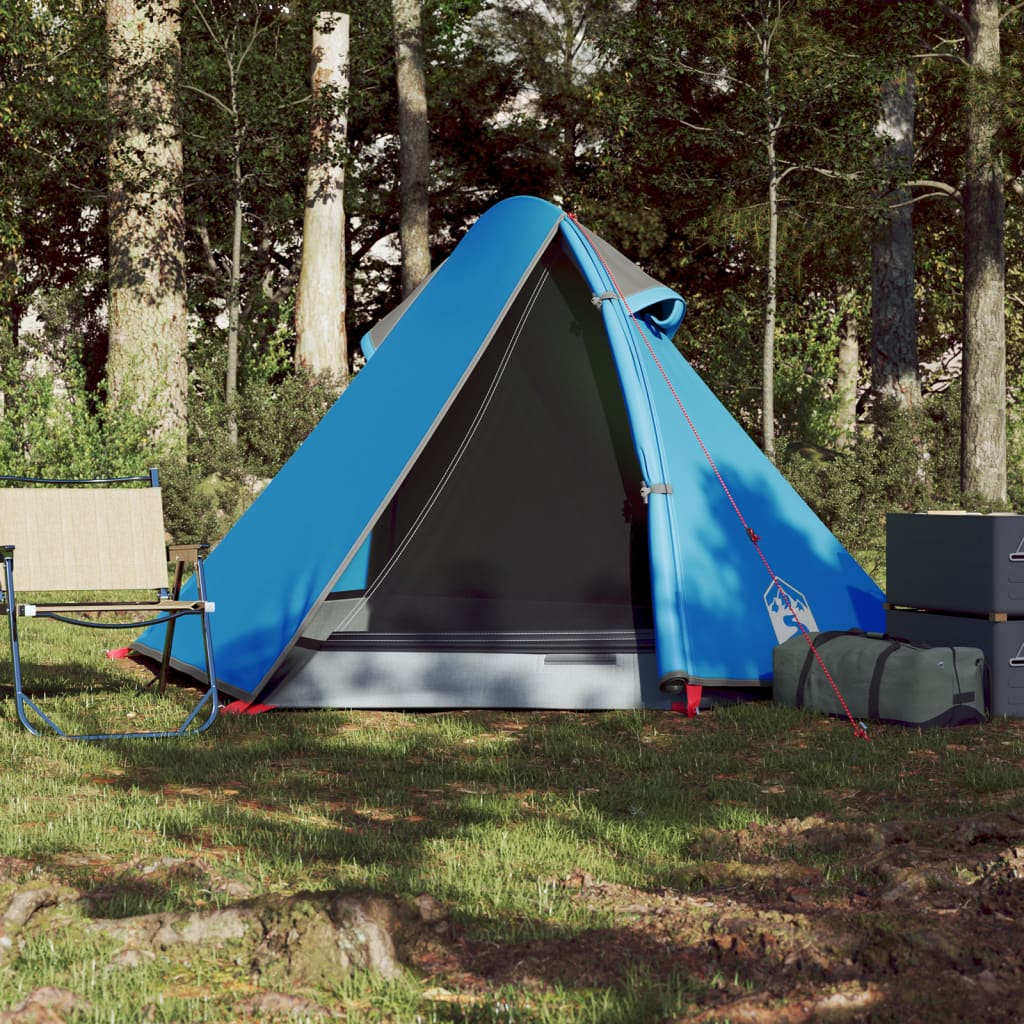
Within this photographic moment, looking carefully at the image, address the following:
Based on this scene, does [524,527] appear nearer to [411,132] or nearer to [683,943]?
[683,943]

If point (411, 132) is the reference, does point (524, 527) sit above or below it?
below

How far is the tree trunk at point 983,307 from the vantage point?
13297 millimetres

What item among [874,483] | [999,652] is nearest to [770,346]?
[874,483]

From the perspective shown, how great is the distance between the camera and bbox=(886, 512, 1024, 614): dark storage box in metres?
5.90

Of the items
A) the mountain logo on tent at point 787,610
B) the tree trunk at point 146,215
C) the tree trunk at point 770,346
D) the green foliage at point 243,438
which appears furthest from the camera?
the tree trunk at point 770,346

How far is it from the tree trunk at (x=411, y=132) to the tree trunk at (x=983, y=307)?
255 inches

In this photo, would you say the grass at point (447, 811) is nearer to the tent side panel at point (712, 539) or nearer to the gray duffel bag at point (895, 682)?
the gray duffel bag at point (895, 682)

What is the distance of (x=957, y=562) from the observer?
611 centimetres

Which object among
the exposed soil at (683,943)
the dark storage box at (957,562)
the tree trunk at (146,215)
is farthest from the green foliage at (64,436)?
the exposed soil at (683,943)

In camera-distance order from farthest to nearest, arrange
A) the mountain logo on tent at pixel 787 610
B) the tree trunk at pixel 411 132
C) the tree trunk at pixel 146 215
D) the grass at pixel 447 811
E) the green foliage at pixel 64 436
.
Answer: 1. the tree trunk at pixel 411 132
2. the tree trunk at pixel 146 215
3. the green foliage at pixel 64 436
4. the mountain logo on tent at pixel 787 610
5. the grass at pixel 447 811

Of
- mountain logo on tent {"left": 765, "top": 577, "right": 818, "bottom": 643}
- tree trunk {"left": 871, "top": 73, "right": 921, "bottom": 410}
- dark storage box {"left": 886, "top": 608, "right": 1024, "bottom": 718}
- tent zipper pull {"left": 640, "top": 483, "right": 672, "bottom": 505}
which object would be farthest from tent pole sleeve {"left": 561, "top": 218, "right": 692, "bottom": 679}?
tree trunk {"left": 871, "top": 73, "right": 921, "bottom": 410}

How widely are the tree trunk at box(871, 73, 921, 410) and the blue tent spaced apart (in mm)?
9201

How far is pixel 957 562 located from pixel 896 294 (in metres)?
10.4

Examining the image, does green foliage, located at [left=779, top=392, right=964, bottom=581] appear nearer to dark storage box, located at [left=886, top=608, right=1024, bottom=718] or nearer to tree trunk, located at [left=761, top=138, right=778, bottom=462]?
tree trunk, located at [left=761, top=138, right=778, bottom=462]
